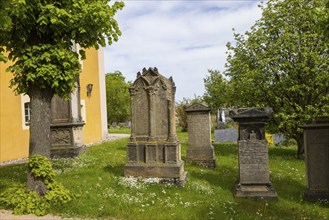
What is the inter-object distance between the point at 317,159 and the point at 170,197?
390cm

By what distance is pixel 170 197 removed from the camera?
777 cm

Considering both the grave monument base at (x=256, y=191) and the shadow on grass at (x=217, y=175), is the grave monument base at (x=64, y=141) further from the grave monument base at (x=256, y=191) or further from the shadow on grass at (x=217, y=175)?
the grave monument base at (x=256, y=191)

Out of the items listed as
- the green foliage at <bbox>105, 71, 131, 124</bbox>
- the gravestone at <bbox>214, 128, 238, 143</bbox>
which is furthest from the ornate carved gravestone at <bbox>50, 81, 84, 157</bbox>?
the green foliage at <bbox>105, 71, 131, 124</bbox>

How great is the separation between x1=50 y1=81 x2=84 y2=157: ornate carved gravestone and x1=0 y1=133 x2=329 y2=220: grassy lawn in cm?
234

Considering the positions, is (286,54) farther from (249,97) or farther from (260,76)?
(249,97)

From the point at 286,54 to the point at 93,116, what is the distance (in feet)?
46.6

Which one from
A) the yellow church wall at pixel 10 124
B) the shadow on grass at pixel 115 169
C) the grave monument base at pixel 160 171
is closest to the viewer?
the grave monument base at pixel 160 171

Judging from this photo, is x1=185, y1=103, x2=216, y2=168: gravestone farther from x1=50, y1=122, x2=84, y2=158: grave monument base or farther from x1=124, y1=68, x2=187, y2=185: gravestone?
x1=50, y1=122, x2=84, y2=158: grave monument base

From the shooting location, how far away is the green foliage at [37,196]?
6.73 meters

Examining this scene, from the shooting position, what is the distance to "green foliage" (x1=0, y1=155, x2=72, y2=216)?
6.73 metres

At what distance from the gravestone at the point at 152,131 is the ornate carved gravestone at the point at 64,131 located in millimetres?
4989

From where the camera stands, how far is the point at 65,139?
14031 mm

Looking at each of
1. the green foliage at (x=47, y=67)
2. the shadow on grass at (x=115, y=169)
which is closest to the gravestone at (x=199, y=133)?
the shadow on grass at (x=115, y=169)

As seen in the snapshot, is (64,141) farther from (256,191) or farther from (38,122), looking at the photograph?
(256,191)
